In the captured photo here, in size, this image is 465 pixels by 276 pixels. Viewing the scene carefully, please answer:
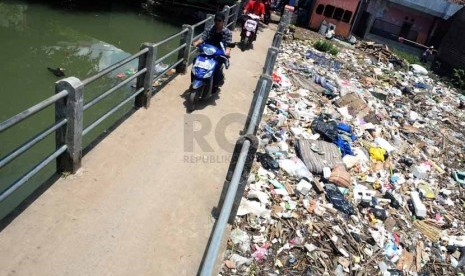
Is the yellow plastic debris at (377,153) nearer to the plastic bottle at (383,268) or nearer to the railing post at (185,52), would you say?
the plastic bottle at (383,268)

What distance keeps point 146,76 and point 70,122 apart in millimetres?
2444

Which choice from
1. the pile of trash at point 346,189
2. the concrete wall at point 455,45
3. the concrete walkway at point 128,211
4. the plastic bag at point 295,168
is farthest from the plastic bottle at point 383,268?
the concrete wall at point 455,45

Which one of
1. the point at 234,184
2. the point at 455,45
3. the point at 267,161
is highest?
the point at 455,45

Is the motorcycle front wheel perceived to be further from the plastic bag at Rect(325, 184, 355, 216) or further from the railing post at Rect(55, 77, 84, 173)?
the railing post at Rect(55, 77, 84, 173)

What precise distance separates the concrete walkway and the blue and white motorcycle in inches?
31.8

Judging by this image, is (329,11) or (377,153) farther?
(329,11)

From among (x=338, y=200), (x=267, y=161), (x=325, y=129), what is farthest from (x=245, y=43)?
(x=338, y=200)

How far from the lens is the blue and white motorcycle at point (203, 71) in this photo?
23.0 ft

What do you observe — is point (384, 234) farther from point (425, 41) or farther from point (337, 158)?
point (425, 41)

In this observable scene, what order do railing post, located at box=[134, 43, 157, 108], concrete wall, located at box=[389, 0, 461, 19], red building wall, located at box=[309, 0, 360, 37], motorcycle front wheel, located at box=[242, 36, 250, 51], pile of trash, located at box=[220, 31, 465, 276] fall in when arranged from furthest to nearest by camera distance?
concrete wall, located at box=[389, 0, 461, 19] → red building wall, located at box=[309, 0, 360, 37] → motorcycle front wheel, located at box=[242, 36, 250, 51] → railing post, located at box=[134, 43, 157, 108] → pile of trash, located at box=[220, 31, 465, 276]

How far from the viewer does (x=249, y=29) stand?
1225cm

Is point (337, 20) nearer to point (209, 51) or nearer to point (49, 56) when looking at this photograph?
point (49, 56)

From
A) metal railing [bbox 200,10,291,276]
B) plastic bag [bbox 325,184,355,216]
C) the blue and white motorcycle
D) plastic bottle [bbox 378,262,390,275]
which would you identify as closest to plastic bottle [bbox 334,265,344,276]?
plastic bottle [bbox 378,262,390,275]

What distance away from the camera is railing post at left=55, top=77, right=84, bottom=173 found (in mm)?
4180
